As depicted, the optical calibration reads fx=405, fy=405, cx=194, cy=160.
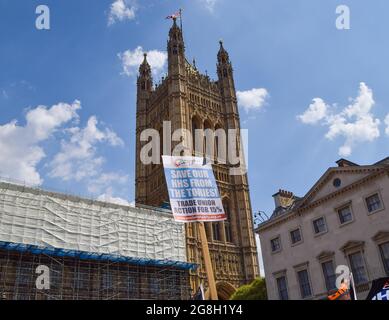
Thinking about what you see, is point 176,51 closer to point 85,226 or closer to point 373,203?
point 85,226

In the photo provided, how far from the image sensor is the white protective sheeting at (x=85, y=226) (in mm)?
40031

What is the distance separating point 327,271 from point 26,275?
27812 mm

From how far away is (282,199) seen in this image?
34.7 metres

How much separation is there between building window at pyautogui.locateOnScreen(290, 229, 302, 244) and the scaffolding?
22.0m

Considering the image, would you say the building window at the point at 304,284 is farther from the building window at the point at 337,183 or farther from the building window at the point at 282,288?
the building window at the point at 337,183

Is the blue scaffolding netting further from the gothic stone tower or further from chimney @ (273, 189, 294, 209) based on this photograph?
chimney @ (273, 189, 294, 209)

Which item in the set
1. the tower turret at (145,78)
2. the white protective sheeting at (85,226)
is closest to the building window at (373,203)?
the white protective sheeting at (85,226)

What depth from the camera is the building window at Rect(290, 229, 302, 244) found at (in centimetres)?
2905


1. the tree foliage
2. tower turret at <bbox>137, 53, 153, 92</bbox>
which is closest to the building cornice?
the tree foliage

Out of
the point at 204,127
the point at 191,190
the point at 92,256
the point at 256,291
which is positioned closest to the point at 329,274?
the point at 256,291

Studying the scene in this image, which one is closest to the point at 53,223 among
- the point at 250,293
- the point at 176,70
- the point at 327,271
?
the point at 250,293

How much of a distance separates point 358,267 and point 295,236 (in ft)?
17.6

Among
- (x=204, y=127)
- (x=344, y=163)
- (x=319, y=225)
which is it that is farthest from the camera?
(x=204, y=127)
